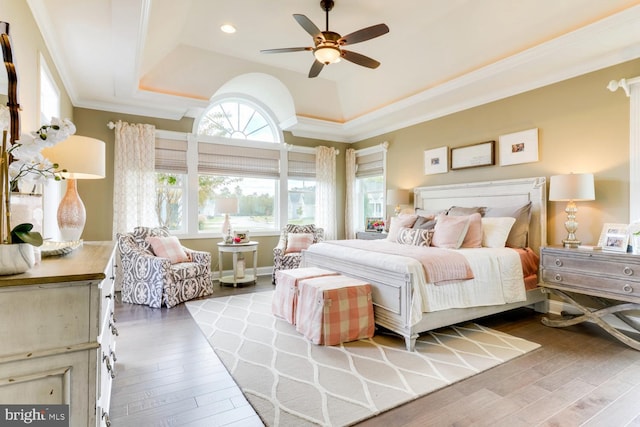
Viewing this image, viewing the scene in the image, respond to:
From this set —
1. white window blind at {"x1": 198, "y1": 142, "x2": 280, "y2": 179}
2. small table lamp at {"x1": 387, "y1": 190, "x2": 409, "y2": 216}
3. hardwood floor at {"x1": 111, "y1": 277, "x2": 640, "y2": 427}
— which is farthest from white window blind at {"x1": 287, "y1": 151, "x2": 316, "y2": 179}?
hardwood floor at {"x1": 111, "y1": 277, "x2": 640, "y2": 427}

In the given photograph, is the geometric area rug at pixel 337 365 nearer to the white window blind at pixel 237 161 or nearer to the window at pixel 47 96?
the window at pixel 47 96

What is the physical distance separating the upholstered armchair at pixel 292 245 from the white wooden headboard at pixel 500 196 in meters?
1.91

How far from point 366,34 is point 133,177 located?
3.95 m

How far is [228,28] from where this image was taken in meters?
4.01

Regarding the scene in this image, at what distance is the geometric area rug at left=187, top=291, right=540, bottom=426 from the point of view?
2000mm

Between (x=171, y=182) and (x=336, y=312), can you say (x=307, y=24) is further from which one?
(x=171, y=182)

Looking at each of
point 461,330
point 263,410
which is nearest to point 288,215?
point 461,330

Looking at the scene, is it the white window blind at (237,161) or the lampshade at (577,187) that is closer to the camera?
the lampshade at (577,187)

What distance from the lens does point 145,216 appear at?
4973 millimetres

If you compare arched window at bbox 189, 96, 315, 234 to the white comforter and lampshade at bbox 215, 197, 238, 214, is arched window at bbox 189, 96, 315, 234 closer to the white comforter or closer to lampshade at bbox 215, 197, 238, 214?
lampshade at bbox 215, 197, 238, 214

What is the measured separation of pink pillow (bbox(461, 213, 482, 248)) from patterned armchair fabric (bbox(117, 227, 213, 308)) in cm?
339

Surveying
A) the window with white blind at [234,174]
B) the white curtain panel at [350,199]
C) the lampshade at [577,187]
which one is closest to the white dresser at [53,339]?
the lampshade at [577,187]

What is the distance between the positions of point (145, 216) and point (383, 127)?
4.39m

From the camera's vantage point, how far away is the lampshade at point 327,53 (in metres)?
3.08
